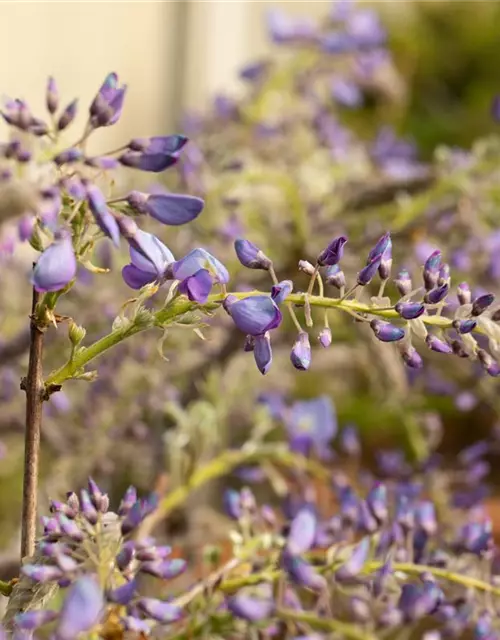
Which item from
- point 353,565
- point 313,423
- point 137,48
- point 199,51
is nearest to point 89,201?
point 353,565

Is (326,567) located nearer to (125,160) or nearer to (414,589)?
(414,589)

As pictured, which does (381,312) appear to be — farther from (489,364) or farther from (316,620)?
(316,620)

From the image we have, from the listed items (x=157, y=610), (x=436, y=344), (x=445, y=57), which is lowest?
(x=445, y=57)

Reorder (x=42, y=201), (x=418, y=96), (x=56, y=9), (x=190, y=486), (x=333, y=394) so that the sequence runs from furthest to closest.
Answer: (x=418, y=96), (x=333, y=394), (x=56, y=9), (x=190, y=486), (x=42, y=201)

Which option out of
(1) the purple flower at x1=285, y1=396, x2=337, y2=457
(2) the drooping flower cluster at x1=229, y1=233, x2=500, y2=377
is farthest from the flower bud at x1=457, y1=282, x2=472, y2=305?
(1) the purple flower at x1=285, y1=396, x2=337, y2=457

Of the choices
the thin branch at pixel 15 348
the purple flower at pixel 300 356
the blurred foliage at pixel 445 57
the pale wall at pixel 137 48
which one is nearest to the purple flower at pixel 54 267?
the purple flower at pixel 300 356

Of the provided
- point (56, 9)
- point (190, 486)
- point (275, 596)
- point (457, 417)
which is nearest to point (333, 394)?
point (457, 417)

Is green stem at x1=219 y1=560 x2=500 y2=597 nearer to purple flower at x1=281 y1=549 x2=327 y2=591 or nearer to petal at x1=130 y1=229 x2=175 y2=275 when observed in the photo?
purple flower at x1=281 y1=549 x2=327 y2=591
